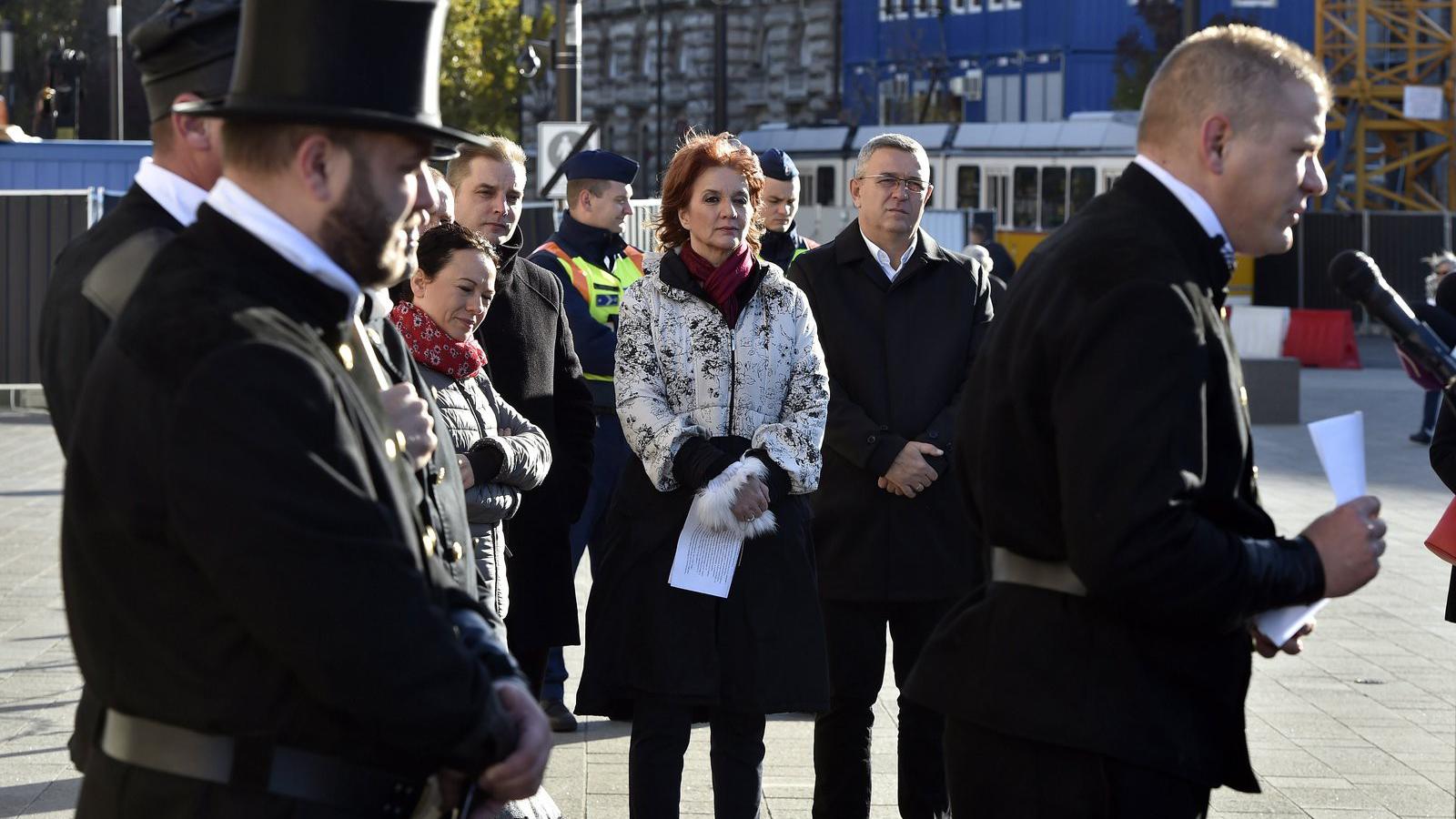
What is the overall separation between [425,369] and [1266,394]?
49.7 ft

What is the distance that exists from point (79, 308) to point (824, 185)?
36.5 meters

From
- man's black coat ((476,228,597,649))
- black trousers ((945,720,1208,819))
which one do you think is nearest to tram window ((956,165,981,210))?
man's black coat ((476,228,597,649))

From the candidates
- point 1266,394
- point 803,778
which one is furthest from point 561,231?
point 1266,394

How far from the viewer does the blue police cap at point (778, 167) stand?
8.65 m

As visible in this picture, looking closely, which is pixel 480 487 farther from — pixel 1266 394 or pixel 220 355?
pixel 1266 394

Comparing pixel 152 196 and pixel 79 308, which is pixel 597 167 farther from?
pixel 79 308

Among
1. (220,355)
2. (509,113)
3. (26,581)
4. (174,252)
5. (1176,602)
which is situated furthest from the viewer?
(509,113)

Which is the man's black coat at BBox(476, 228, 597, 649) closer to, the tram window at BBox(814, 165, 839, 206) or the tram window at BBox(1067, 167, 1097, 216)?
the tram window at BBox(1067, 167, 1097, 216)

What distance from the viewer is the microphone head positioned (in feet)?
11.3

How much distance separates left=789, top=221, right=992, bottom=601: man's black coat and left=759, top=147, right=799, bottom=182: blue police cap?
2.39 meters

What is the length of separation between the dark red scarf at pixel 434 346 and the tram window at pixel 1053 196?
30.2m

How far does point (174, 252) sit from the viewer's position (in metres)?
2.62

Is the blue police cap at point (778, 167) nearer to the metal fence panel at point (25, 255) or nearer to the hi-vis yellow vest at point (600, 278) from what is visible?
the hi-vis yellow vest at point (600, 278)

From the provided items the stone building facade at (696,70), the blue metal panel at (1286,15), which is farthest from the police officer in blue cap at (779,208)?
the stone building facade at (696,70)
